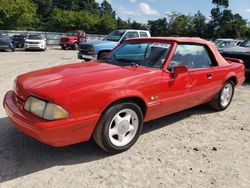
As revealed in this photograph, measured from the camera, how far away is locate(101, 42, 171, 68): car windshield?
4625 millimetres

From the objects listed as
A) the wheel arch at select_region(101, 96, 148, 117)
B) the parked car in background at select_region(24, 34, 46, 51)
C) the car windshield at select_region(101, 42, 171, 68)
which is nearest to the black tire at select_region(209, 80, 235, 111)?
the car windshield at select_region(101, 42, 171, 68)

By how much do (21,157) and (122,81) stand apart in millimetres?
1591

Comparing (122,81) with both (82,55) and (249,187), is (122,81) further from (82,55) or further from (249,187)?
(82,55)

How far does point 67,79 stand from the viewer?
12.6 feet

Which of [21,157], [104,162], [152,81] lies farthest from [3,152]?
[152,81]

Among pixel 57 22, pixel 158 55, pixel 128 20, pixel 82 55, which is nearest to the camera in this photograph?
pixel 158 55

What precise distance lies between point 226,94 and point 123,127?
3.15m

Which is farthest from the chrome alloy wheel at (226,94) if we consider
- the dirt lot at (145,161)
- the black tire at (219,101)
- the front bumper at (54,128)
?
the front bumper at (54,128)

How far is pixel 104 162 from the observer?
12.4ft

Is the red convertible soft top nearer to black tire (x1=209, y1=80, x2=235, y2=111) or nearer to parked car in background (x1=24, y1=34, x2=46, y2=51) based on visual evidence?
black tire (x1=209, y1=80, x2=235, y2=111)

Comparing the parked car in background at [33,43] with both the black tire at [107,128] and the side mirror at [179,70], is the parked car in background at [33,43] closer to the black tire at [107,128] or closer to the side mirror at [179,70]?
the side mirror at [179,70]

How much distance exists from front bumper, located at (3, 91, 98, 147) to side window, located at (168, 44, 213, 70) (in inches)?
68.2

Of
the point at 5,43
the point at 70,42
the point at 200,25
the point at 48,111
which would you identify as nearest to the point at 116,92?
the point at 48,111

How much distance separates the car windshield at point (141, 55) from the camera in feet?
15.2
